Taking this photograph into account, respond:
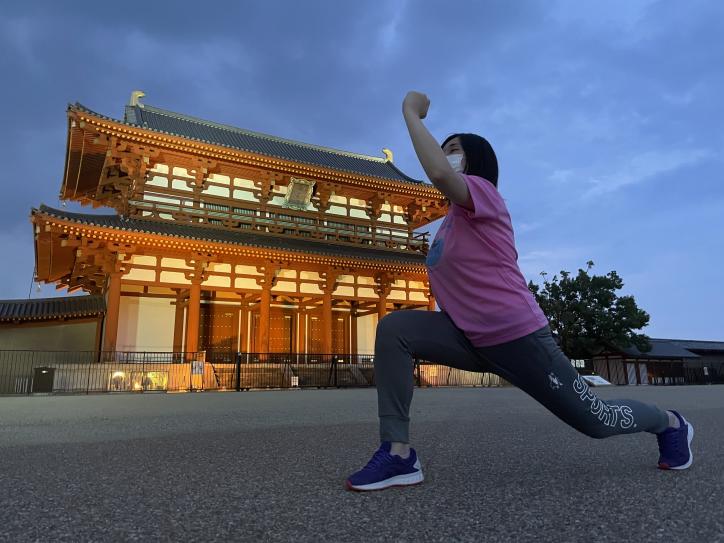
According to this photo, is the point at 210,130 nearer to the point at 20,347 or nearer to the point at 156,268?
the point at 156,268

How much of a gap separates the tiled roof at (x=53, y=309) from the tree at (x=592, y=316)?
20.2 metres

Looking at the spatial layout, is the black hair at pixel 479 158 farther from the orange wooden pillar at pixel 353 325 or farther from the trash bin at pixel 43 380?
the orange wooden pillar at pixel 353 325

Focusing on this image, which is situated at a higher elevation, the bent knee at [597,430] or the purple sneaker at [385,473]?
the bent knee at [597,430]

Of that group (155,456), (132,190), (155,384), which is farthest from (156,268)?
(155,456)

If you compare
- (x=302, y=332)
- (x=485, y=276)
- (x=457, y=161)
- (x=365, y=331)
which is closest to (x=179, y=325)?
(x=302, y=332)

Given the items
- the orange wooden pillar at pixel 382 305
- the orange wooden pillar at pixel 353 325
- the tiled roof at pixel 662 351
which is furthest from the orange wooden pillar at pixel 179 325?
the tiled roof at pixel 662 351

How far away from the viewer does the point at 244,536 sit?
1322mm

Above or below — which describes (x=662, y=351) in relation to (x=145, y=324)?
below

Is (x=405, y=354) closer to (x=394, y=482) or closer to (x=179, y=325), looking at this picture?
(x=394, y=482)

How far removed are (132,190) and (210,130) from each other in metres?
5.88

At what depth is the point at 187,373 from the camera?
13070 millimetres

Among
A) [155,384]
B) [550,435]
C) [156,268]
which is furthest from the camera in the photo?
[156,268]

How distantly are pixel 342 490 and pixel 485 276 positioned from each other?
0.95m

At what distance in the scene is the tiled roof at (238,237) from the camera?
12.9 metres
